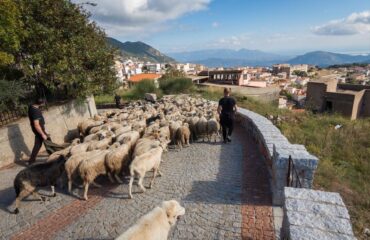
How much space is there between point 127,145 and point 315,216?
497cm

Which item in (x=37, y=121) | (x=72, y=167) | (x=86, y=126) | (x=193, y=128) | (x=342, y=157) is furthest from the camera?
(x=86, y=126)

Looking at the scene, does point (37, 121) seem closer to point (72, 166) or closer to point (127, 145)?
point (72, 166)

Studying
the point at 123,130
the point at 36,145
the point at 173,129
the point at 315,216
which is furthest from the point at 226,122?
the point at 36,145

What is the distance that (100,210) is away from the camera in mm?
5043

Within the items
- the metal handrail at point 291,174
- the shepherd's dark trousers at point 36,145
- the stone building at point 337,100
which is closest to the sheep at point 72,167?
the shepherd's dark trousers at point 36,145

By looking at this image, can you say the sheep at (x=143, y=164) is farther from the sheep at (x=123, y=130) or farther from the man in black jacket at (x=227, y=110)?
the man in black jacket at (x=227, y=110)

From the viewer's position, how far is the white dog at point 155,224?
10.6 ft

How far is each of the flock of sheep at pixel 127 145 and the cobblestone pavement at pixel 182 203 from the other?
0.40 metres

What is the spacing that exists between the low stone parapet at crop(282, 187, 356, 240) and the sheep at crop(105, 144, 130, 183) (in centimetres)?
404

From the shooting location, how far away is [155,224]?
11.4 ft

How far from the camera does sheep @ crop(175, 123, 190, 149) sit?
8.63m

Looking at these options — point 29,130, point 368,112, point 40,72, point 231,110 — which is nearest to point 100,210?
point 231,110

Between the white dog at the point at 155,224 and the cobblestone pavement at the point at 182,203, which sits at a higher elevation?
the white dog at the point at 155,224

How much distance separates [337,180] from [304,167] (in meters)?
2.29
